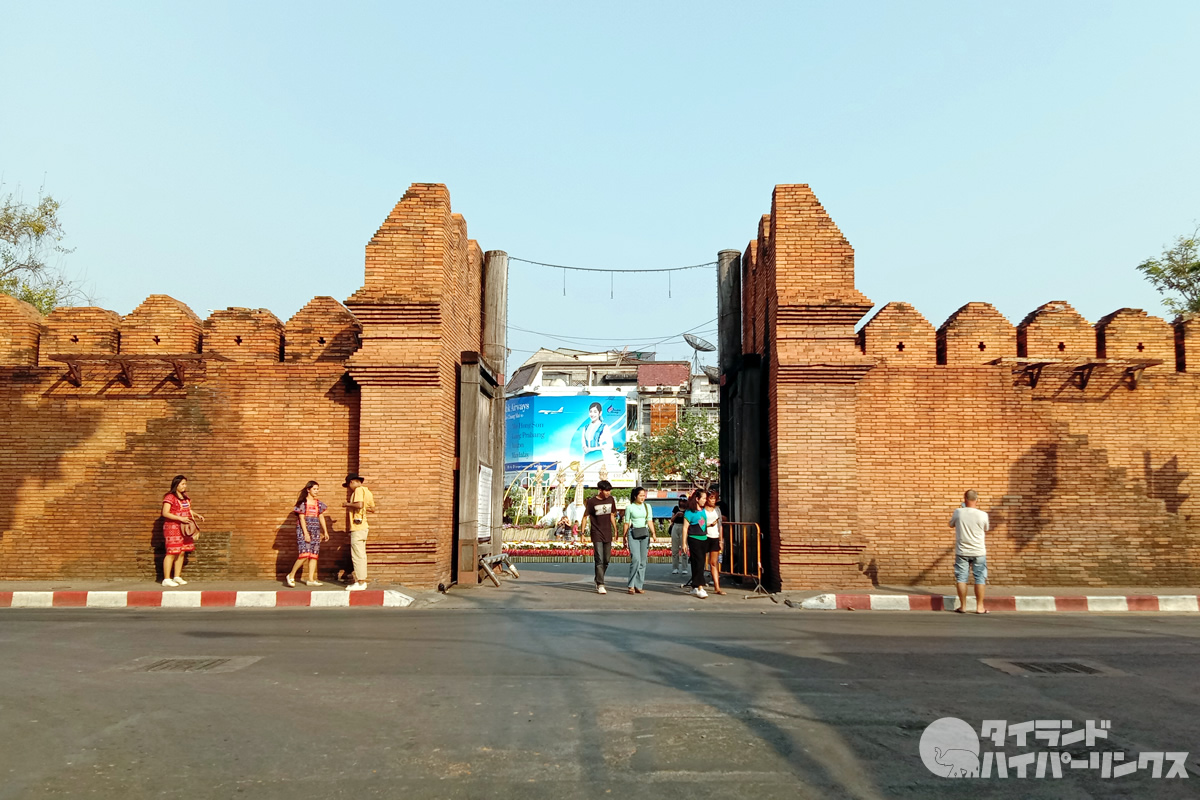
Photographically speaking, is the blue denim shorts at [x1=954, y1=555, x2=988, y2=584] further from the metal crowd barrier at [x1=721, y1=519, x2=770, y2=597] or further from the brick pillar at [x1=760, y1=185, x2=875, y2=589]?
the metal crowd barrier at [x1=721, y1=519, x2=770, y2=597]

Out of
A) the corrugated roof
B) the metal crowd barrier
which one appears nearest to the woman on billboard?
the corrugated roof

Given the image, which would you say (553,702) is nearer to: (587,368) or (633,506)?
(633,506)

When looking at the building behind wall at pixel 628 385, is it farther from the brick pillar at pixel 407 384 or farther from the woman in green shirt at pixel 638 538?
the brick pillar at pixel 407 384

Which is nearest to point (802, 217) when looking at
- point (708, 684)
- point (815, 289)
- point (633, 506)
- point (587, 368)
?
point (815, 289)

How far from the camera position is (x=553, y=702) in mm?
6199

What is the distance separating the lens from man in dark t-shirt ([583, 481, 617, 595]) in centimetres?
1429

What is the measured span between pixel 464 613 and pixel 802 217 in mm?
7764

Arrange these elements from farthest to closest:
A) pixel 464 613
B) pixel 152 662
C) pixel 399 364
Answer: pixel 399 364
pixel 464 613
pixel 152 662

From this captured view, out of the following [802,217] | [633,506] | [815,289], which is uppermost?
[802,217]

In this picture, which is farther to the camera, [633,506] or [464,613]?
[633,506]

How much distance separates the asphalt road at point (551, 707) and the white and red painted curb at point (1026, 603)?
233 centimetres

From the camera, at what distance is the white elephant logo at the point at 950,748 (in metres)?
4.83

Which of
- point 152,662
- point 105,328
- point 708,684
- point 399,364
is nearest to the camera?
point 708,684

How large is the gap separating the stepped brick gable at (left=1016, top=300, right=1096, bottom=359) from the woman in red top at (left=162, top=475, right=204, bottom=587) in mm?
12969
